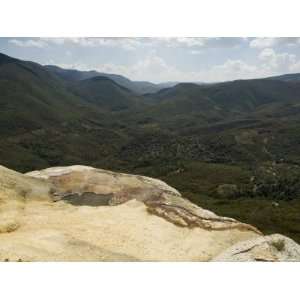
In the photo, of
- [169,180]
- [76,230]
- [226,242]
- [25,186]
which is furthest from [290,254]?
[169,180]

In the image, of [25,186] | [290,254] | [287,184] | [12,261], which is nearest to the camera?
[12,261]

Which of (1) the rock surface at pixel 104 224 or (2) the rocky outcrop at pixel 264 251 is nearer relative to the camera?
(2) the rocky outcrop at pixel 264 251

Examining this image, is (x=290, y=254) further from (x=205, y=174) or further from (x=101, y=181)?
(x=205, y=174)

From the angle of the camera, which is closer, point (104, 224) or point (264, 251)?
point (264, 251)

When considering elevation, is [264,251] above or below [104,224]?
above

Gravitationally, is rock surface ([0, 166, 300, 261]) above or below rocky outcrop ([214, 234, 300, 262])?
below

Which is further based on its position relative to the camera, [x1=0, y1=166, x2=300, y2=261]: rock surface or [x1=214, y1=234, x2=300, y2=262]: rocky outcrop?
[x1=0, y1=166, x2=300, y2=261]: rock surface

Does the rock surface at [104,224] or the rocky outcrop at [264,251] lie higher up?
the rocky outcrop at [264,251]
